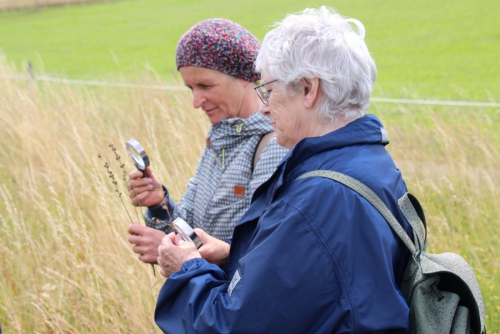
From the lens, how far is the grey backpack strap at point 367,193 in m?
1.54

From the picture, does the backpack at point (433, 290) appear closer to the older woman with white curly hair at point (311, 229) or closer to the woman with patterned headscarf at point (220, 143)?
the older woman with white curly hair at point (311, 229)

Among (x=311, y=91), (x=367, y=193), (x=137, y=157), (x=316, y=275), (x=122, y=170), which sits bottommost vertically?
(x=122, y=170)

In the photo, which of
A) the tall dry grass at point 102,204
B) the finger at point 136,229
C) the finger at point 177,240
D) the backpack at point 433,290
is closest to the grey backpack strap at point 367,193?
the backpack at point 433,290

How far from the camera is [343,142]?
1660 mm

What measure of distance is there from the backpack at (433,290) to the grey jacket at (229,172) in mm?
640

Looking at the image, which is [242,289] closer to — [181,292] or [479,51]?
[181,292]

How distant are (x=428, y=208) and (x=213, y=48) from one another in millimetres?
2540

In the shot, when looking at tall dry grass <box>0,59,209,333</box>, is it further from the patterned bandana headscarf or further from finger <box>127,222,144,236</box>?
the patterned bandana headscarf

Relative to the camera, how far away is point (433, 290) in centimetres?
161

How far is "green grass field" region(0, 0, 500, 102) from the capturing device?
10.9 metres

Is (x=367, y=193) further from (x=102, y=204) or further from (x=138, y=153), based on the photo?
(x=102, y=204)

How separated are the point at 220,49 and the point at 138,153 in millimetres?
541

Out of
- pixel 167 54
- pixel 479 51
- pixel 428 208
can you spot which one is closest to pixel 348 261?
pixel 428 208

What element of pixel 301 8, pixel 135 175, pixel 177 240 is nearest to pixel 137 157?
pixel 135 175
